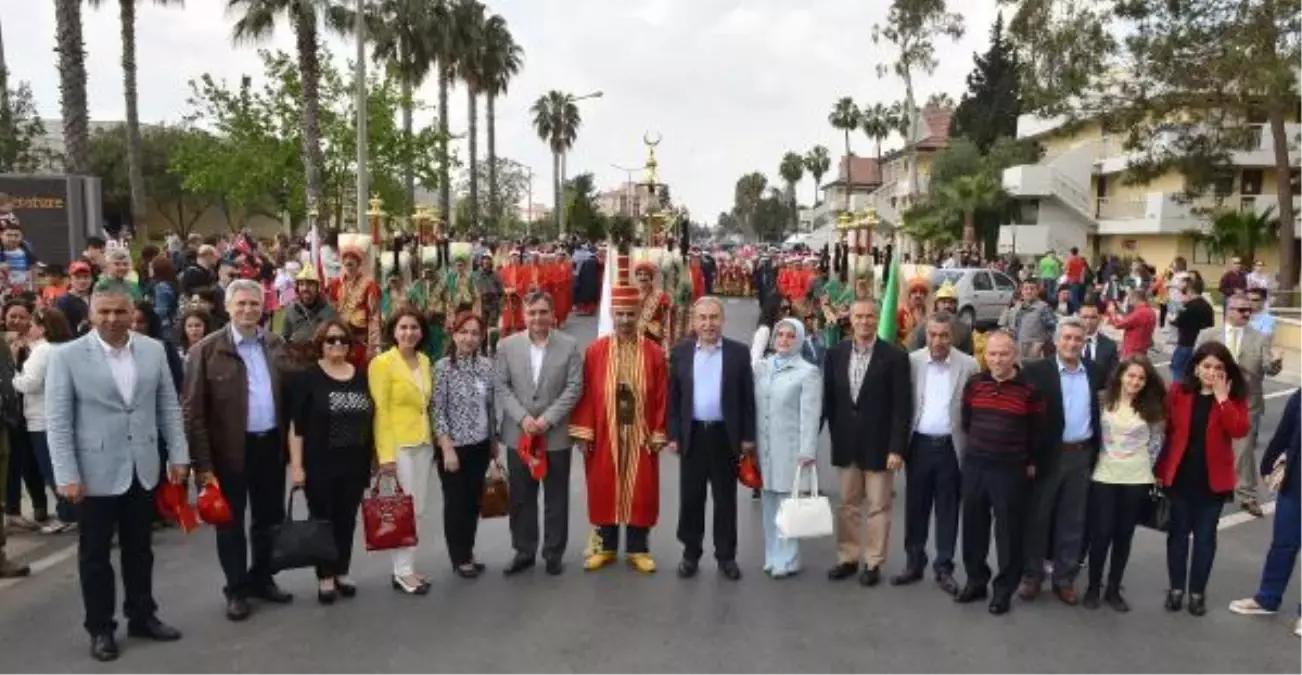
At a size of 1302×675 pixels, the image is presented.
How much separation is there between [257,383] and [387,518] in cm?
98

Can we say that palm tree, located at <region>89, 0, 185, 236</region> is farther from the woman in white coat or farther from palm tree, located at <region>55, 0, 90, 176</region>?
the woman in white coat

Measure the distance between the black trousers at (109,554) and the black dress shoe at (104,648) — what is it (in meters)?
0.03

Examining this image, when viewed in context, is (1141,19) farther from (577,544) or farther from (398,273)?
(577,544)

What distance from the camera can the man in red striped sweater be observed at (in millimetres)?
5676

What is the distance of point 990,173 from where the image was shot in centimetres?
4519

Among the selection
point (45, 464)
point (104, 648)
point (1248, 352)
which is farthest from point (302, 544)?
point (1248, 352)

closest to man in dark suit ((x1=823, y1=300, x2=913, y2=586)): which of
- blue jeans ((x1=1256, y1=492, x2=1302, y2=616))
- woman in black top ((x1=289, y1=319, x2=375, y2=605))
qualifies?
blue jeans ((x1=1256, y1=492, x2=1302, y2=616))

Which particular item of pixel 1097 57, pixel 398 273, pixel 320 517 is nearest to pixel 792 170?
pixel 1097 57

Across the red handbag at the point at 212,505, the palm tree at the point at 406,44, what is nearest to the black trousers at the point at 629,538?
the red handbag at the point at 212,505

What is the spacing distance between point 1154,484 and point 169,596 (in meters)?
5.38

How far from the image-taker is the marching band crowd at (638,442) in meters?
5.22

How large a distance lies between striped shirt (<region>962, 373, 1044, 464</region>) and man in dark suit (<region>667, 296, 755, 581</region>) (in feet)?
4.16

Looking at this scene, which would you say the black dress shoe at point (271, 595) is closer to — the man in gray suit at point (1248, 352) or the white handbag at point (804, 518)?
the white handbag at point (804, 518)

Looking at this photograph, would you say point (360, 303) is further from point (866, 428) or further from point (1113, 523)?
point (1113, 523)
